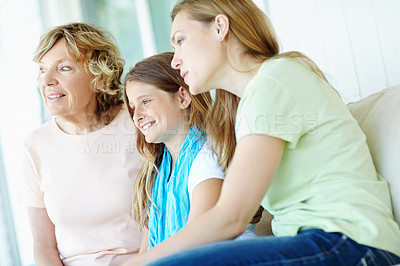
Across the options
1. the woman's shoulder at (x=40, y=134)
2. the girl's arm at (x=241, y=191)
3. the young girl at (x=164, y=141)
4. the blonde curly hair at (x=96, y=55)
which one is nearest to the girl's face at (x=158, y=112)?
the young girl at (x=164, y=141)

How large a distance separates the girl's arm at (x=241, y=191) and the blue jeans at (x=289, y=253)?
6 centimetres

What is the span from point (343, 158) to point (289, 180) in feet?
0.41

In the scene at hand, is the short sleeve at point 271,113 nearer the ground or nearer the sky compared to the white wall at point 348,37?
nearer the ground

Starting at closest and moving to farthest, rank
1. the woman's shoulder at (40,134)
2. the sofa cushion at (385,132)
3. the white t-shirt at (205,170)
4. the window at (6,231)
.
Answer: the sofa cushion at (385,132), the white t-shirt at (205,170), the woman's shoulder at (40,134), the window at (6,231)

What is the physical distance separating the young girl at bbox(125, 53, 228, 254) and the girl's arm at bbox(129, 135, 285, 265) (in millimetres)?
391

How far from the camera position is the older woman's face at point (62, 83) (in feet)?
5.53

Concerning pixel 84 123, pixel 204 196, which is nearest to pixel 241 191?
pixel 204 196

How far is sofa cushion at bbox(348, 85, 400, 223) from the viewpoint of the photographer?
1.06 metres

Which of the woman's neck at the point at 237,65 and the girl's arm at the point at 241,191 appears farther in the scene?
the woman's neck at the point at 237,65

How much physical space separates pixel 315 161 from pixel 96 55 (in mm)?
1083

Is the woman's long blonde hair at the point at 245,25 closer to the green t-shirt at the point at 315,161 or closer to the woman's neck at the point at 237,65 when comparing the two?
the woman's neck at the point at 237,65

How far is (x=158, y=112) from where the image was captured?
4.84 feet

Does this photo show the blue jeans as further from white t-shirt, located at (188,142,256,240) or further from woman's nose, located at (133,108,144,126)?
woman's nose, located at (133,108,144,126)

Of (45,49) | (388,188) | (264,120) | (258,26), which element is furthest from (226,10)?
(45,49)
